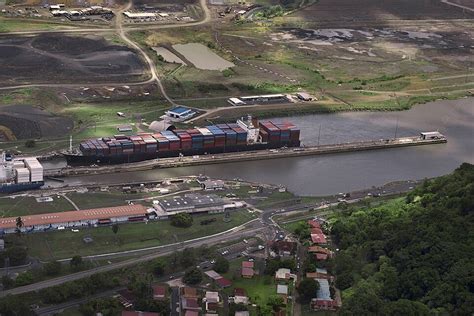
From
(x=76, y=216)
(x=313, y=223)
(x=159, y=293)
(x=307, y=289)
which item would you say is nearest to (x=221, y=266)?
(x=159, y=293)

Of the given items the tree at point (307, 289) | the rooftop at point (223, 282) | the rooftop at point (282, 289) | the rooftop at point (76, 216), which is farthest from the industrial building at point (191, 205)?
the tree at point (307, 289)

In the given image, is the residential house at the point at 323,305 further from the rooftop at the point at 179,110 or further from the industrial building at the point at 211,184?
the rooftop at the point at 179,110

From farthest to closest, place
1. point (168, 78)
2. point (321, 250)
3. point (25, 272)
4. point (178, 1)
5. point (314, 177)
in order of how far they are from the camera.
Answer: point (178, 1), point (168, 78), point (314, 177), point (321, 250), point (25, 272)

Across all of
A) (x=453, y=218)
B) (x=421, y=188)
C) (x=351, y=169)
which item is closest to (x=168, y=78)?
(x=351, y=169)

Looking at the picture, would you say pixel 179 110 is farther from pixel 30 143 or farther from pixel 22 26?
pixel 22 26

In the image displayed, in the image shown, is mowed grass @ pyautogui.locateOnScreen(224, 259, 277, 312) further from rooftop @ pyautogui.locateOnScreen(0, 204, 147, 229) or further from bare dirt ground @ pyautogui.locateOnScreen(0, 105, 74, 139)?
bare dirt ground @ pyautogui.locateOnScreen(0, 105, 74, 139)

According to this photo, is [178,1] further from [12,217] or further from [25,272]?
[25,272]
